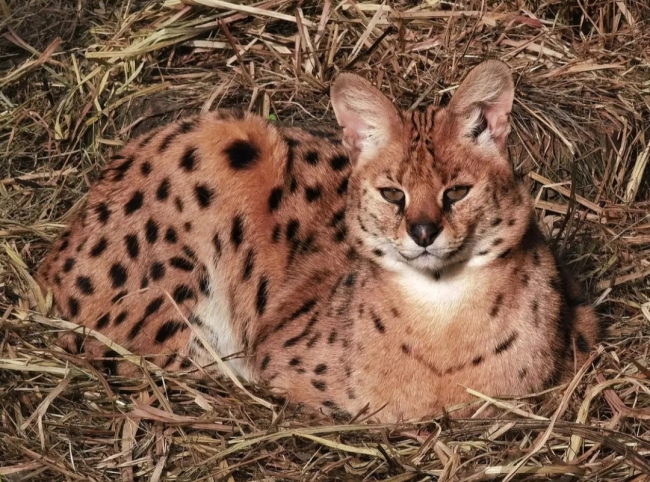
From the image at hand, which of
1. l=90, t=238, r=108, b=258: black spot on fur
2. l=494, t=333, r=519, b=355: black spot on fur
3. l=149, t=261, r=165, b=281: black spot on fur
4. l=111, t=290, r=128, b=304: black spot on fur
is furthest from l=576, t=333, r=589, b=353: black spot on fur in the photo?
l=90, t=238, r=108, b=258: black spot on fur

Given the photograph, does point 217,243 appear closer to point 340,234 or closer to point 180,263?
point 180,263

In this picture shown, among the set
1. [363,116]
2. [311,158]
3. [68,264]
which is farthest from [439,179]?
[68,264]

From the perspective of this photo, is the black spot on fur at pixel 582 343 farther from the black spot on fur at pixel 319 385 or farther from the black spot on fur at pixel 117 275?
the black spot on fur at pixel 117 275

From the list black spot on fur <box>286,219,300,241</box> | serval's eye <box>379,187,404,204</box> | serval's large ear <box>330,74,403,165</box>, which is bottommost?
black spot on fur <box>286,219,300,241</box>

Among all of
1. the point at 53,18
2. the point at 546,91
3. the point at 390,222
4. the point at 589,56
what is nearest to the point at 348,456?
the point at 390,222

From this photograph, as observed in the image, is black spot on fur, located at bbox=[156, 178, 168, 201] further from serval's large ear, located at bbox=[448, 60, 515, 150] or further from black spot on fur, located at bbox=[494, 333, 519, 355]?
black spot on fur, located at bbox=[494, 333, 519, 355]
